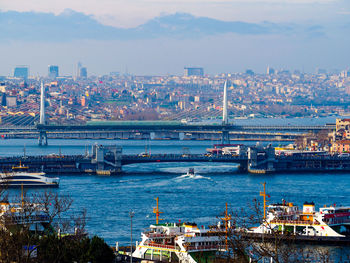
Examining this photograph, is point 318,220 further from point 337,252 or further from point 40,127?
point 40,127

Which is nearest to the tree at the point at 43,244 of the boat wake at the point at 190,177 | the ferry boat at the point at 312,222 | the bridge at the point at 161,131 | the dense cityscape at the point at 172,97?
the ferry boat at the point at 312,222

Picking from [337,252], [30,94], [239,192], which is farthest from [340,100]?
[337,252]

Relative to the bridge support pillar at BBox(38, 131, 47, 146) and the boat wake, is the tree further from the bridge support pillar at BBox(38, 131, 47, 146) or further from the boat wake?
the bridge support pillar at BBox(38, 131, 47, 146)

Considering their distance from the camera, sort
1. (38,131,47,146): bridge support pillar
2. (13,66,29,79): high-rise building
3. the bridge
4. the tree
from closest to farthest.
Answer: the tree < (38,131,47,146): bridge support pillar < the bridge < (13,66,29,79): high-rise building

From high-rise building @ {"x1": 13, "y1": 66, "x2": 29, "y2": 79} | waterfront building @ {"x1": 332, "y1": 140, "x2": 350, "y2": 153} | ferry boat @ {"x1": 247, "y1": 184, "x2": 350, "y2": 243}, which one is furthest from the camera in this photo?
high-rise building @ {"x1": 13, "y1": 66, "x2": 29, "y2": 79}

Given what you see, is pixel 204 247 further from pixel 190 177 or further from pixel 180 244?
pixel 190 177

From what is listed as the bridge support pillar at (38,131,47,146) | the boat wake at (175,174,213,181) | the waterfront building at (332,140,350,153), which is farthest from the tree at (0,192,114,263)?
the bridge support pillar at (38,131,47,146)

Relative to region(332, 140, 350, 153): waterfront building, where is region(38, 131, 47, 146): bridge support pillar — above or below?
below
